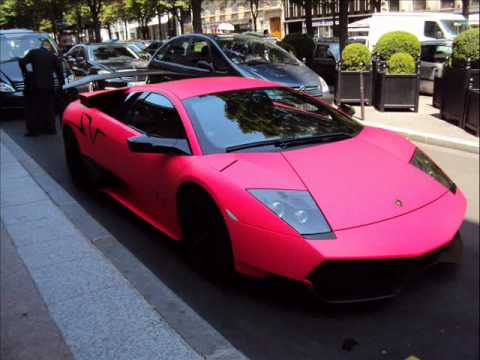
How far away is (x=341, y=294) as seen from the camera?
290 cm

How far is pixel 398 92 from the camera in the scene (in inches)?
413

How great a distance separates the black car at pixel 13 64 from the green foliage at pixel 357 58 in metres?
6.07

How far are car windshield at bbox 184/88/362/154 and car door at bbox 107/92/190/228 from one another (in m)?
0.19

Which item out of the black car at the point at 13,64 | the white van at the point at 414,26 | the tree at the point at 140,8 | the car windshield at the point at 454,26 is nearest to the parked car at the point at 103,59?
the black car at the point at 13,64

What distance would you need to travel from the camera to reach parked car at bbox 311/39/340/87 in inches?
571

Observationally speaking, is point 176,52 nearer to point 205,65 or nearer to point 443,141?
point 205,65

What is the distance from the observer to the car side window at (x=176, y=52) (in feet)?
34.1

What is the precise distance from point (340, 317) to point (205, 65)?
742cm

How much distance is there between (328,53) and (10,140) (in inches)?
393

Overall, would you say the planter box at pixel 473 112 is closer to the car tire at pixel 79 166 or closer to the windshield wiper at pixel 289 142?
the windshield wiper at pixel 289 142

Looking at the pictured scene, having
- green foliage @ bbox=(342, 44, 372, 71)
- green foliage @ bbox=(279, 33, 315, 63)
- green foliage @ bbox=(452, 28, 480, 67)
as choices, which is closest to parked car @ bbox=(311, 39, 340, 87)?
Answer: green foliage @ bbox=(279, 33, 315, 63)

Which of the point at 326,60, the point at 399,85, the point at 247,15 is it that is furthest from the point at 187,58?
the point at 247,15

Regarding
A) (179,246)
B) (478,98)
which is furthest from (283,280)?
(478,98)

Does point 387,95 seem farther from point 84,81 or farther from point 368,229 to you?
point 368,229
